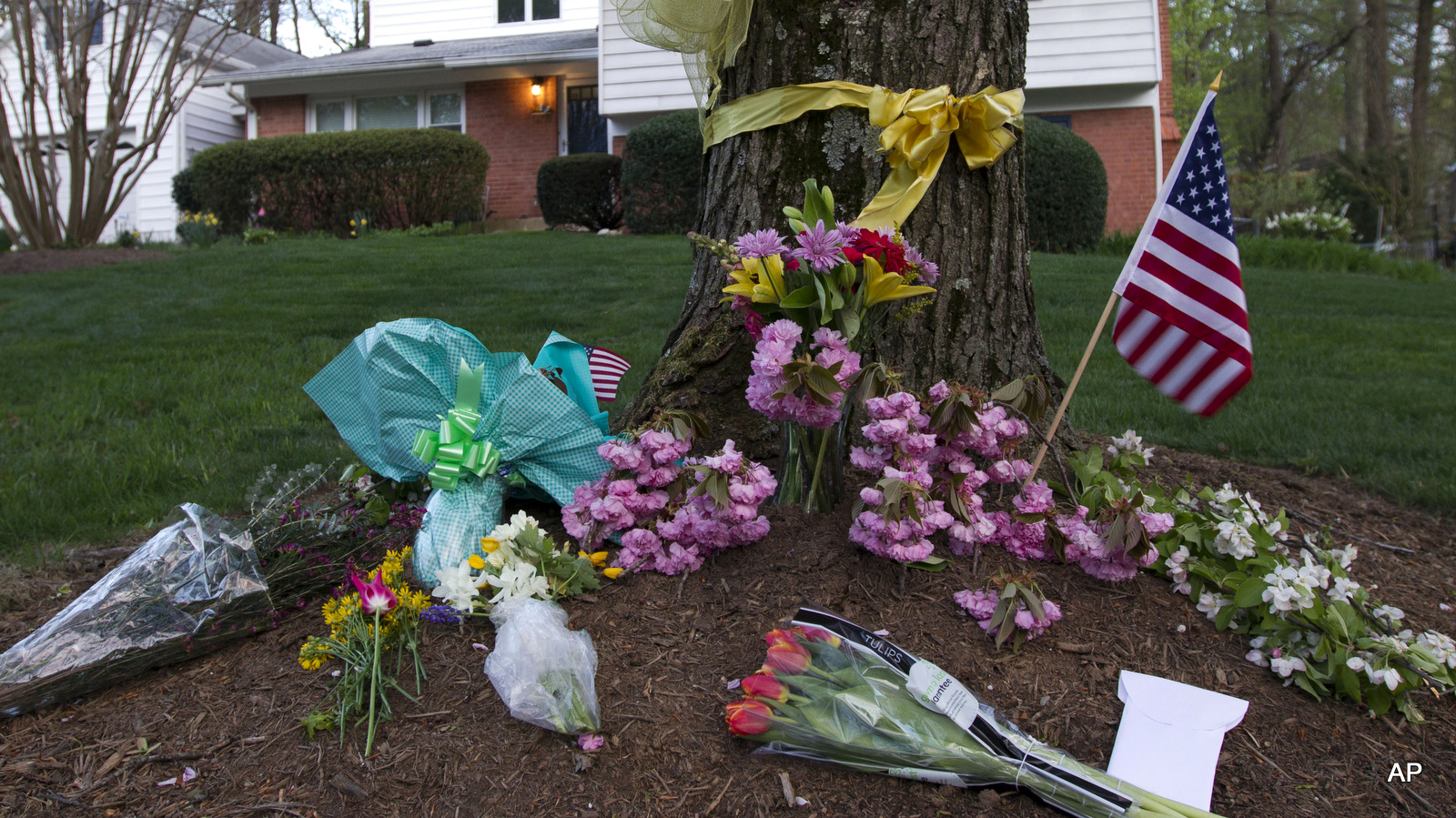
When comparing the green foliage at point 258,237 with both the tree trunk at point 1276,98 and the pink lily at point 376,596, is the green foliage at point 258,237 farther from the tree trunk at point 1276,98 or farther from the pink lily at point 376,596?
the tree trunk at point 1276,98

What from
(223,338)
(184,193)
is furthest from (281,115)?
(223,338)

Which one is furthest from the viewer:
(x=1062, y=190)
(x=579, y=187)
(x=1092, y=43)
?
(x=579, y=187)

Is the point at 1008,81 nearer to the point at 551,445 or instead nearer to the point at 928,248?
the point at 928,248

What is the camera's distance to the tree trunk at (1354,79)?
860 inches

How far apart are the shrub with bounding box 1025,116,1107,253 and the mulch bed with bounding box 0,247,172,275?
30.3 feet

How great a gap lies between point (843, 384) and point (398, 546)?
139cm

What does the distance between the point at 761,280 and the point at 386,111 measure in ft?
53.0

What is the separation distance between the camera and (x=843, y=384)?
78.5 inches

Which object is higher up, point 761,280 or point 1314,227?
point 1314,227

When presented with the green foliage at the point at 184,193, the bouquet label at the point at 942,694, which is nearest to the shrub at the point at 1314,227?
the bouquet label at the point at 942,694

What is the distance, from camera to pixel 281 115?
53.9ft

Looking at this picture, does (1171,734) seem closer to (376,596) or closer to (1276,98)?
(376,596)

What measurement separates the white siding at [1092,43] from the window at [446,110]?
31.2ft

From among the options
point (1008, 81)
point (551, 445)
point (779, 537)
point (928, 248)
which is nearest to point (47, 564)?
point (551, 445)
